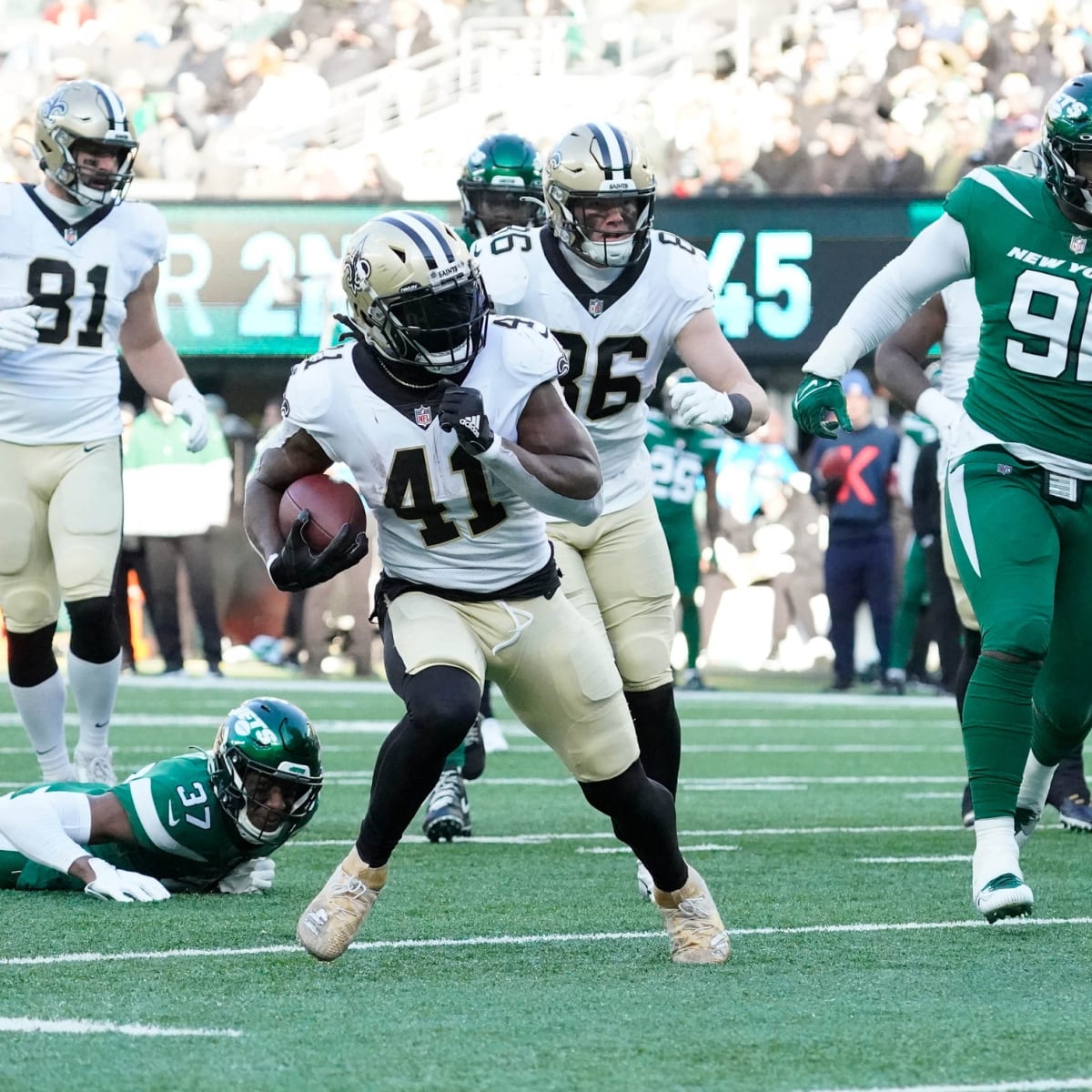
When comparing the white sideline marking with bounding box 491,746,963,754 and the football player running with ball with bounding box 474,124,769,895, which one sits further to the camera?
the white sideline marking with bounding box 491,746,963,754

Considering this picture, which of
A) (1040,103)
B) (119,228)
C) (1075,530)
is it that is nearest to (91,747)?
(119,228)

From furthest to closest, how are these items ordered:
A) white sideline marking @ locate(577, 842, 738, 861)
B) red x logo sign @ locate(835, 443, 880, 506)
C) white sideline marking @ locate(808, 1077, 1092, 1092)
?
red x logo sign @ locate(835, 443, 880, 506) < white sideline marking @ locate(577, 842, 738, 861) < white sideline marking @ locate(808, 1077, 1092, 1092)

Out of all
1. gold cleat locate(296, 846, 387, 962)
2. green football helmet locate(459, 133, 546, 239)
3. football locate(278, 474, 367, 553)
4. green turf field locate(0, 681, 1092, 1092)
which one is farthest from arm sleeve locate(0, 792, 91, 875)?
green football helmet locate(459, 133, 546, 239)

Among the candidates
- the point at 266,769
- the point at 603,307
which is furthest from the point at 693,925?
the point at 603,307

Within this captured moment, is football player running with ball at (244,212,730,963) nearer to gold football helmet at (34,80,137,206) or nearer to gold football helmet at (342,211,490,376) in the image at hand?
gold football helmet at (342,211,490,376)

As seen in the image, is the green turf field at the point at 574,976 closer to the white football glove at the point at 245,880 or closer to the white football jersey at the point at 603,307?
the white football glove at the point at 245,880

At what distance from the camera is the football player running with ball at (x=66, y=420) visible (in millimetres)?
5949

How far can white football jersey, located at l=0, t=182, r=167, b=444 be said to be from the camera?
19.7ft

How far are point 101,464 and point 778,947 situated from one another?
2817 millimetres

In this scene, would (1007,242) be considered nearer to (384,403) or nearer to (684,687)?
(384,403)

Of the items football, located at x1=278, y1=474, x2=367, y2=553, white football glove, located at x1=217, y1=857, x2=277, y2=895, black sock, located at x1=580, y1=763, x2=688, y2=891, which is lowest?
white football glove, located at x1=217, y1=857, x2=277, y2=895

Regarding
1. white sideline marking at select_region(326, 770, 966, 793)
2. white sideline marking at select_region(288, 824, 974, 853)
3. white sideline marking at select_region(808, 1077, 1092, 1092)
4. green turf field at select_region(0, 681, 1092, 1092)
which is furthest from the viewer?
white sideline marking at select_region(326, 770, 966, 793)

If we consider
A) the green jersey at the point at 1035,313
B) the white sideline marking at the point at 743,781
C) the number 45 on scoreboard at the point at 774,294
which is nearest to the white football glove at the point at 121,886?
the green jersey at the point at 1035,313

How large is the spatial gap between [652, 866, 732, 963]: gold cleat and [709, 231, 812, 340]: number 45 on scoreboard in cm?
910
